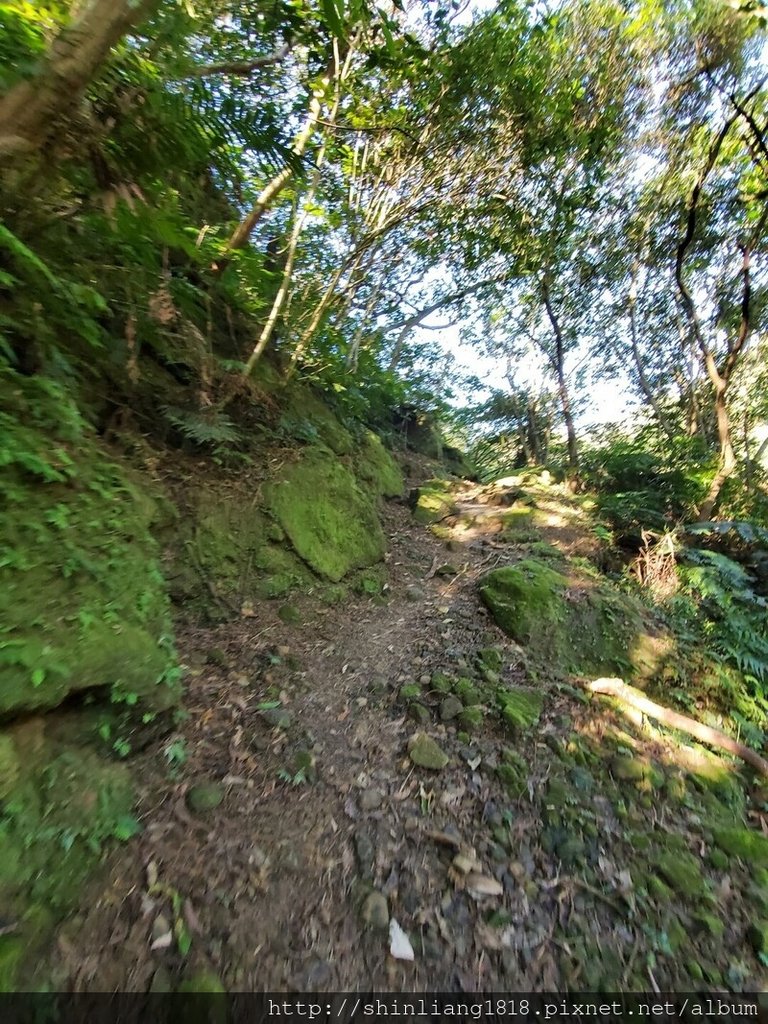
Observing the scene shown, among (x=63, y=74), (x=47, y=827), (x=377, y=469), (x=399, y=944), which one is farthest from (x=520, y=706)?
(x=377, y=469)

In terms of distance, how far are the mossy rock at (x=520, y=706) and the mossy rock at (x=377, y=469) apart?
4.79m

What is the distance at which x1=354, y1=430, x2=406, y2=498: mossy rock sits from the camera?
8.27 m

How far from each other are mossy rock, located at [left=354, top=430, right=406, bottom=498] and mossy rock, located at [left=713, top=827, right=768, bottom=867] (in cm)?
622

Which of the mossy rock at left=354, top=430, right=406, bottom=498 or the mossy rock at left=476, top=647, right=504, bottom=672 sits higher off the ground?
the mossy rock at left=354, top=430, right=406, bottom=498

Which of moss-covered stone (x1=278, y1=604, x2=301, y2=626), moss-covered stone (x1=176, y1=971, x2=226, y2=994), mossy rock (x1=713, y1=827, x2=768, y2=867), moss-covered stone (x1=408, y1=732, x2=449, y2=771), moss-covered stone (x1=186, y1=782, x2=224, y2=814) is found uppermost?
moss-covered stone (x1=278, y1=604, x2=301, y2=626)

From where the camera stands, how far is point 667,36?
8422mm

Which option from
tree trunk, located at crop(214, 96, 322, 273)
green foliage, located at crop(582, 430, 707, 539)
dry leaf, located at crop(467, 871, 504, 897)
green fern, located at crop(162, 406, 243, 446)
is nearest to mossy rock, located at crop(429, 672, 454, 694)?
dry leaf, located at crop(467, 871, 504, 897)

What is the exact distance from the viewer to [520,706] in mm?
3770

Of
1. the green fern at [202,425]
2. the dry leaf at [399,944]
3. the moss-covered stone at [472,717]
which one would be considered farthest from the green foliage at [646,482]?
the dry leaf at [399,944]

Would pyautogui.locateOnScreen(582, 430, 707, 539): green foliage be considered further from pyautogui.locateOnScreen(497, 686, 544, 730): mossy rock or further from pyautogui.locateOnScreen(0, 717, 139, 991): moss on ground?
pyautogui.locateOnScreen(0, 717, 139, 991): moss on ground

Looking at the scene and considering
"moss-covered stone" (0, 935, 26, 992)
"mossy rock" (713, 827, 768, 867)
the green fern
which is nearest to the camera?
"moss-covered stone" (0, 935, 26, 992)

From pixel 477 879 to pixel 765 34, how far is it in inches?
507

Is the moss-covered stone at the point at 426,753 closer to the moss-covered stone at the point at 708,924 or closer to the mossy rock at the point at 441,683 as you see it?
the mossy rock at the point at 441,683

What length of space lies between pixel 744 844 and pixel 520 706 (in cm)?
157
